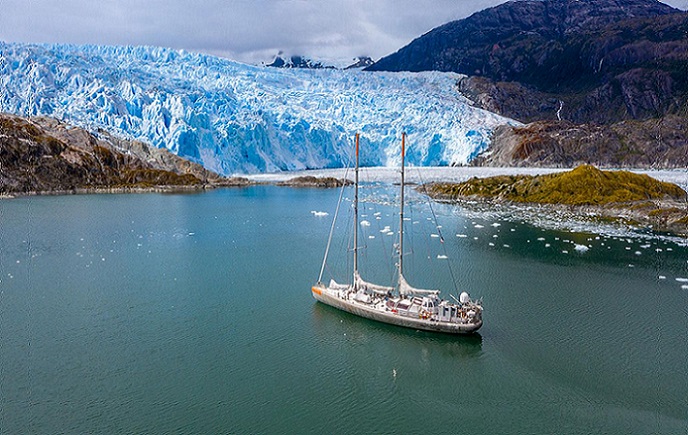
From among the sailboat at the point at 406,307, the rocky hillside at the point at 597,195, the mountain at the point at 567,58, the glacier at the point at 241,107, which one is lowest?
the sailboat at the point at 406,307

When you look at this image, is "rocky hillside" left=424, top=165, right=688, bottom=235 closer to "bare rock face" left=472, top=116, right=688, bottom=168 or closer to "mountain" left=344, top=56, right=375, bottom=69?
"bare rock face" left=472, top=116, right=688, bottom=168

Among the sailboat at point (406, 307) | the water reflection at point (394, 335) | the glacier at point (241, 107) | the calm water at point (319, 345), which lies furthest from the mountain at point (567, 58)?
the water reflection at point (394, 335)

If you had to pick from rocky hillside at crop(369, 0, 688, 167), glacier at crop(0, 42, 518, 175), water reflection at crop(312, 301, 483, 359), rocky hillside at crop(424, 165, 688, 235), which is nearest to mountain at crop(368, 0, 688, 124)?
rocky hillside at crop(369, 0, 688, 167)

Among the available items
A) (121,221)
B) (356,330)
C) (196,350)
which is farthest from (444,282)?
(121,221)

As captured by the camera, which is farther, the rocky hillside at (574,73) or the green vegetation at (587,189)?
the rocky hillside at (574,73)

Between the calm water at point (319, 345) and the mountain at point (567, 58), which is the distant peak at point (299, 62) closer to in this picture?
the mountain at point (567, 58)

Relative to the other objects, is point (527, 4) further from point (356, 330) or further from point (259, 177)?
point (356, 330)

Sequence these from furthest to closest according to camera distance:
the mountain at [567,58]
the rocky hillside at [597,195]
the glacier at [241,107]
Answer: the mountain at [567,58], the glacier at [241,107], the rocky hillside at [597,195]
